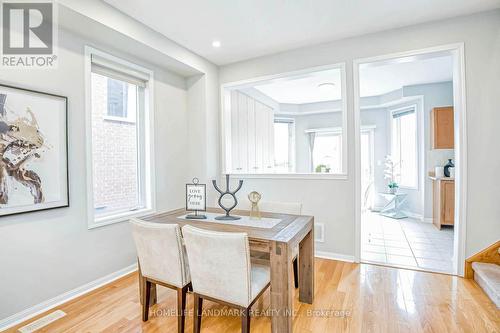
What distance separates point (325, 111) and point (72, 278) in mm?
6113

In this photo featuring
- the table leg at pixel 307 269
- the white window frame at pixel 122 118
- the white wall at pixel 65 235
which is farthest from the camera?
the white window frame at pixel 122 118

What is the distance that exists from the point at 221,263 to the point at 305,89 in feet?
15.0

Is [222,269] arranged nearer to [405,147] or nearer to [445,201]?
[445,201]

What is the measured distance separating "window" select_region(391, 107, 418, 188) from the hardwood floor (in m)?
3.44

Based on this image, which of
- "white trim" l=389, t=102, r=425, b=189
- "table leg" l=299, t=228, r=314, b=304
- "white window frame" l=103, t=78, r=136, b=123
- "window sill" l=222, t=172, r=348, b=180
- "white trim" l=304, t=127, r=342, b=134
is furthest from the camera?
"white trim" l=304, t=127, r=342, b=134

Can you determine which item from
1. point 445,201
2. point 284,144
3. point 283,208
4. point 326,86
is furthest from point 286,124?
point 283,208

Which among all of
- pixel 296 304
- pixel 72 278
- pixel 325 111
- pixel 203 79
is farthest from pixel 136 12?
pixel 325 111

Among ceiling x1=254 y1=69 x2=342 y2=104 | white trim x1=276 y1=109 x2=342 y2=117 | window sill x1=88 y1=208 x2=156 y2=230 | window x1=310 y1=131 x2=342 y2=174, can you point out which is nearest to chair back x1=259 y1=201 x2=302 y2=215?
window sill x1=88 y1=208 x2=156 y2=230

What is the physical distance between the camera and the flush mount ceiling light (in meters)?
4.80

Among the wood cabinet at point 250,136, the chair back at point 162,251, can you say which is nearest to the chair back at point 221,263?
the chair back at point 162,251

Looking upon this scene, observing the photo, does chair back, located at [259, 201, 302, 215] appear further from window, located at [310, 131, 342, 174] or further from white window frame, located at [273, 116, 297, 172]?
window, located at [310, 131, 342, 174]

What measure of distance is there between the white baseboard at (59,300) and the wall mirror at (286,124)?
2.02m

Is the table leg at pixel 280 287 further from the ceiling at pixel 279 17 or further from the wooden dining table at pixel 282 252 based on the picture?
the ceiling at pixel 279 17

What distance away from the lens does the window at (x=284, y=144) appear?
20.5 ft
